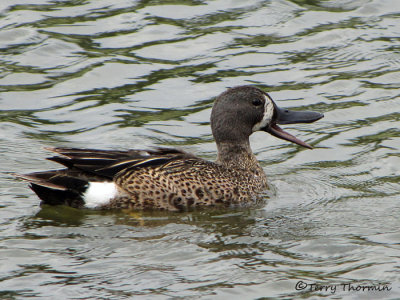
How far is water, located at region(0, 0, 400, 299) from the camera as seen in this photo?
24.3 ft

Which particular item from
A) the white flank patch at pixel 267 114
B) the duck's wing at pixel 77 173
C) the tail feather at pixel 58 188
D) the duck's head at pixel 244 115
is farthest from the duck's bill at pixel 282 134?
the tail feather at pixel 58 188

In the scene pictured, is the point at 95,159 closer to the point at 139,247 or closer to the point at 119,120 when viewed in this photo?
the point at 139,247

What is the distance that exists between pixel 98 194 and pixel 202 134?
8.08 feet

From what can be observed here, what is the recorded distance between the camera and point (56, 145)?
10672 mm

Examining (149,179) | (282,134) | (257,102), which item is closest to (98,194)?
(149,179)

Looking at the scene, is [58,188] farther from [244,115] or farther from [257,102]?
[257,102]

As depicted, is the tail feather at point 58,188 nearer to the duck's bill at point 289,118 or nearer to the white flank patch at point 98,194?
the white flank patch at point 98,194

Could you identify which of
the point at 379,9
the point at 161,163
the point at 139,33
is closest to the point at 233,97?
the point at 161,163

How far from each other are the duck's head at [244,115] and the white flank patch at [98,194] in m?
1.40

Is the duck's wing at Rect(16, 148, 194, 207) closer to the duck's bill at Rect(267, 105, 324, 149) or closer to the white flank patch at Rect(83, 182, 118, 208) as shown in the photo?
the white flank patch at Rect(83, 182, 118, 208)

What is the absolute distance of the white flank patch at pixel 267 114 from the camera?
9914mm

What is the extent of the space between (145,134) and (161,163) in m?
1.90

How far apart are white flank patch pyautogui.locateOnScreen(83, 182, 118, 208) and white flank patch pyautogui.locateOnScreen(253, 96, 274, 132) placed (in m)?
1.81

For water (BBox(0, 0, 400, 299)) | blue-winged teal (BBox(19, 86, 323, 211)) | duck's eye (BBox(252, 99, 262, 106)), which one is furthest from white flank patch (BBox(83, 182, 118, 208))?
duck's eye (BBox(252, 99, 262, 106))
